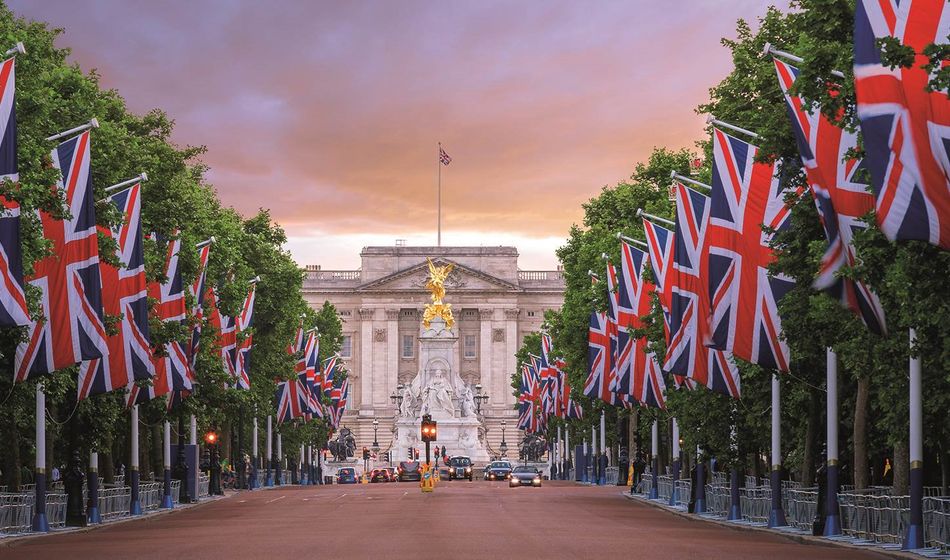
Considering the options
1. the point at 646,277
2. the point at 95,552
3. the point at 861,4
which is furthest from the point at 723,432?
the point at 861,4

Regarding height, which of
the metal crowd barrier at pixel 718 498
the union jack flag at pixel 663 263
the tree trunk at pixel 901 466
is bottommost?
the metal crowd barrier at pixel 718 498

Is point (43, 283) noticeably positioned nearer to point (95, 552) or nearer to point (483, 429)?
point (95, 552)

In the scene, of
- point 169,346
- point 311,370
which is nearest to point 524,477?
point 311,370

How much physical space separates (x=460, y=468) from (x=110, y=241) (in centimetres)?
8716

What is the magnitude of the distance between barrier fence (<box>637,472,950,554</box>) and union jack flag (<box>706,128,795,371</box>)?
137 inches

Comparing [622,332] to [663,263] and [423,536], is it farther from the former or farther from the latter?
[423,536]

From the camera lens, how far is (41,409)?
45.3 meters

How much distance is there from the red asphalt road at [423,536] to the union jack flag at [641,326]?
3917mm

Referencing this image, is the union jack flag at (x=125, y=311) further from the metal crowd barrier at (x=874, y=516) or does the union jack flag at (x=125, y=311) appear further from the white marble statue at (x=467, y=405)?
the white marble statue at (x=467, y=405)

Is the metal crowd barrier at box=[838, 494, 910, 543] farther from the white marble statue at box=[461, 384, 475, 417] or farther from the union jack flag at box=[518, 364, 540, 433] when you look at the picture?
the white marble statue at box=[461, 384, 475, 417]

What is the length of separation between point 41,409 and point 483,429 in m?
151

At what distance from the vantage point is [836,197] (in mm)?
28812

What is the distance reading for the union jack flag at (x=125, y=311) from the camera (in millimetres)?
44188

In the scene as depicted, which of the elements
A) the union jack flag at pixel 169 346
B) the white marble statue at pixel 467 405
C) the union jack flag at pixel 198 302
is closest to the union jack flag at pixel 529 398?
the white marble statue at pixel 467 405
